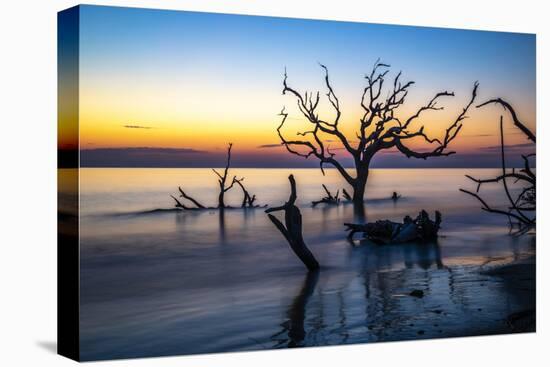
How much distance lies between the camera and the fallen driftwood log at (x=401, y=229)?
31.8ft

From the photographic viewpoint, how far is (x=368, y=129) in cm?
973

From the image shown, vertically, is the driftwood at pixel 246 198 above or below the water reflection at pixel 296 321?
above

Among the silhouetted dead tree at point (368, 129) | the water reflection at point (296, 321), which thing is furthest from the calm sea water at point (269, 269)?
the silhouetted dead tree at point (368, 129)

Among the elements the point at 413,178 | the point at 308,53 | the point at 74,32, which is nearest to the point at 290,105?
the point at 308,53

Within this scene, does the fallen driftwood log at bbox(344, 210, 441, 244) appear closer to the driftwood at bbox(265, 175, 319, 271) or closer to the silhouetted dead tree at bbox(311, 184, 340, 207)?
the silhouetted dead tree at bbox(311, 184, 340, 207)

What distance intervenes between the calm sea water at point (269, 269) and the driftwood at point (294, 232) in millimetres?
62

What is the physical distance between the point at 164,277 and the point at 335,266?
1575mm

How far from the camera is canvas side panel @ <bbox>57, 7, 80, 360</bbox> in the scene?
8398 mm

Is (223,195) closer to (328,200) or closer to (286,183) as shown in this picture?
(286,183)

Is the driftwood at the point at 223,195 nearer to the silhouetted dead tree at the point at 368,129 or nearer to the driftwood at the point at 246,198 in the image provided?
the driftwood at the point at 246,198

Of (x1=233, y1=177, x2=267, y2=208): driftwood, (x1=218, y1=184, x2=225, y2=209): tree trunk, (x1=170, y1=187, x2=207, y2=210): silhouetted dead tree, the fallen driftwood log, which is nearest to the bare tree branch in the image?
the fallen driftwood log

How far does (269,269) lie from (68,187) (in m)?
1.82

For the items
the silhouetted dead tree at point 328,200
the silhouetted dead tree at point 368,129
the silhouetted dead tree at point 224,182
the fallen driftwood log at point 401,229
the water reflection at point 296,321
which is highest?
the silhouetted dead tree at point 368,129

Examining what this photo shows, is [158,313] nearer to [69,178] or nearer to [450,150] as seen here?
[69,178]
